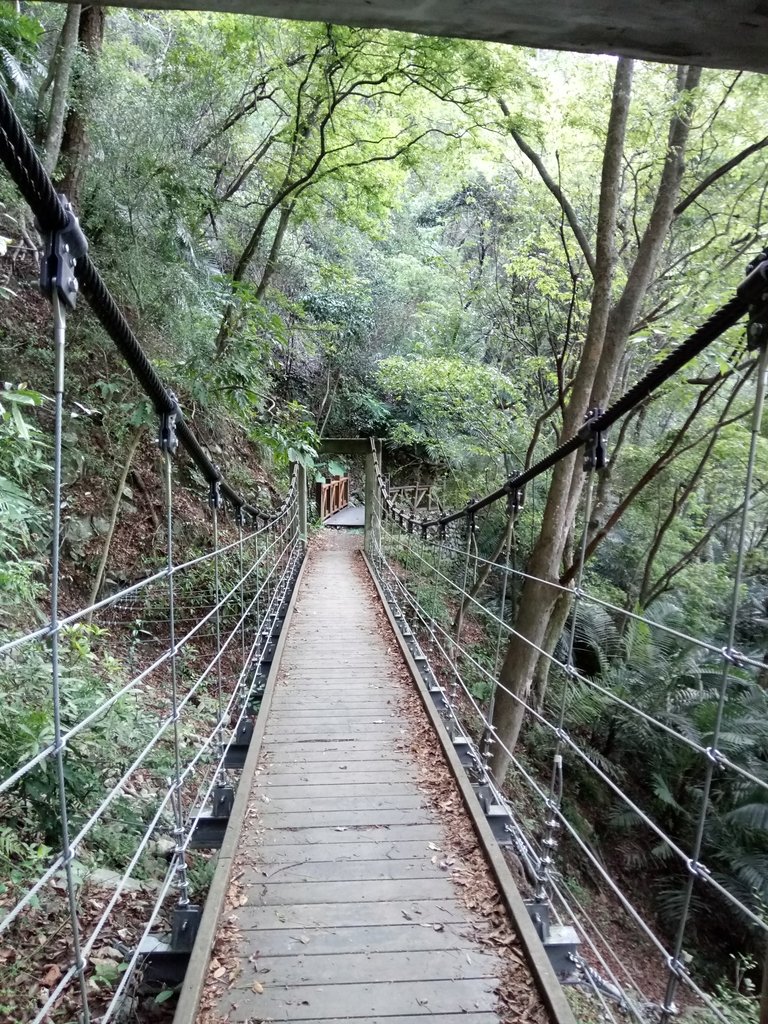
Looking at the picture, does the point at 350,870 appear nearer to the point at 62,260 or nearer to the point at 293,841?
the point at 293,841

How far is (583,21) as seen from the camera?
1526 mm

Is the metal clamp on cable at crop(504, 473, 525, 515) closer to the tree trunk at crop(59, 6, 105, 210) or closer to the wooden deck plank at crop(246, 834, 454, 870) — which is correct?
the wooden deck plank at crop(246, 834, 454, 870)

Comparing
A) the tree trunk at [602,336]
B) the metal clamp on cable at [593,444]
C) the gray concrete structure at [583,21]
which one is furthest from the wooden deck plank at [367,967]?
the tree trunk at [602,336]

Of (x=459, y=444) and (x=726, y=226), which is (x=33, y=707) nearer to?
(x=726, y=226)

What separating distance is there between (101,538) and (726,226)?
6588mm

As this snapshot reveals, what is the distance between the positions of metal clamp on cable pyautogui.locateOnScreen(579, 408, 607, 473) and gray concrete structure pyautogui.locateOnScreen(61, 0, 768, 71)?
3.22 feet

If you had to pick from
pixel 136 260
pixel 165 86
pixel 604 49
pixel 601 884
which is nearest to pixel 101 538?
pixel 136 260

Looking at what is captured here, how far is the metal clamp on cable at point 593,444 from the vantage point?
A: 2.02 metres

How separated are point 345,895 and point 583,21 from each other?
2.59 metres

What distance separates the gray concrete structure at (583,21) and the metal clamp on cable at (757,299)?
703 millimetres

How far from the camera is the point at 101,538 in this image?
499 cm

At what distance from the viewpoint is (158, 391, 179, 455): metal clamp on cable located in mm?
1921

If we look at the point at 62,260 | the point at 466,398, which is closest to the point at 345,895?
the point at 62,260

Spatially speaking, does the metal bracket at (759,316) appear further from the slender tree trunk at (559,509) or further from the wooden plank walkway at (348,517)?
the wooden plank walkway at (348,517)
